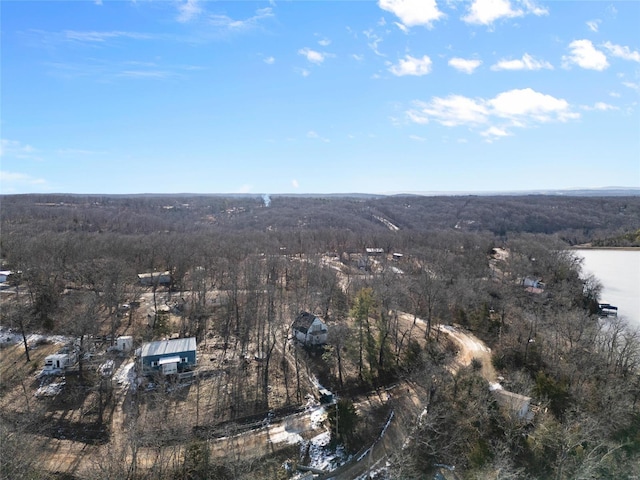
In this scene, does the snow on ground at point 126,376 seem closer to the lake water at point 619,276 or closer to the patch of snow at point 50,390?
the patch of snow at point 50,390

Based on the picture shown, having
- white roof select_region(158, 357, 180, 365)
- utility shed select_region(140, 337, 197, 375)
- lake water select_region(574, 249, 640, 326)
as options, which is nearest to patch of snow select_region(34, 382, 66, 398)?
utility shed select_region(140, 337, 197, 375)

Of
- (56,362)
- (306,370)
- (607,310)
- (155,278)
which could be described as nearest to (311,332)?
(306,370)

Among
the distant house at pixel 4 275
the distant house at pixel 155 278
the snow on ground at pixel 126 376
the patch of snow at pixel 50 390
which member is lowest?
the snow on ground at pixel 126 376

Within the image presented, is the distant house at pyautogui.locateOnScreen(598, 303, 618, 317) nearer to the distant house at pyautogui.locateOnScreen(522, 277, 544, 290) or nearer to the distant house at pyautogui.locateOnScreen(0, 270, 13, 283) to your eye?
the distant house at pyautogui.locateOnScreen(522, 277, 544, 290)

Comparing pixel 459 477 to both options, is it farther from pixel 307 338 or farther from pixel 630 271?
pixel 630 271

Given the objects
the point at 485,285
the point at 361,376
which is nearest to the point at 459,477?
the point at 361,376

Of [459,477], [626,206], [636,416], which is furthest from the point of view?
[626,206]

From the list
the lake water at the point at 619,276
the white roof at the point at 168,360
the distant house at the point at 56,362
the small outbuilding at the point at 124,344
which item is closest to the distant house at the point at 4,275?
the distant house at the point at 56,362
